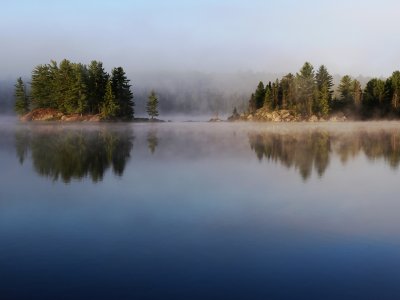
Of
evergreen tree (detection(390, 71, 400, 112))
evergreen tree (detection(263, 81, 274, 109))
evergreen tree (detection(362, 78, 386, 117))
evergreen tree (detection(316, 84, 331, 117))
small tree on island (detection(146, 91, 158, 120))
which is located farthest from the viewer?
evergreen tree (detection(263, 81, 274, 109))

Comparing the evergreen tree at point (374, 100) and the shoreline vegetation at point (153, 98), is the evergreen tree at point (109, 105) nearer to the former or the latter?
the shoreline vegetation at point (153, 98)

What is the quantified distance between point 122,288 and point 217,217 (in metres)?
7.45

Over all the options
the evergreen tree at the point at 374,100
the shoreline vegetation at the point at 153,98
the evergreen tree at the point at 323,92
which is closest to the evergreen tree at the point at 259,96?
the shoreline vegetation at the point at 153,98

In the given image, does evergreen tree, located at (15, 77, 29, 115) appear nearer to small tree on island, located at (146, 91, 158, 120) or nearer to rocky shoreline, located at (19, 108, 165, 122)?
rocky shoreline, located at (19, 108, 165, 122)

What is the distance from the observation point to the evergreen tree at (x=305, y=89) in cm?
17462

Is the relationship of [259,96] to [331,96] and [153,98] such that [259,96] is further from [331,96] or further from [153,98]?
[153,98]

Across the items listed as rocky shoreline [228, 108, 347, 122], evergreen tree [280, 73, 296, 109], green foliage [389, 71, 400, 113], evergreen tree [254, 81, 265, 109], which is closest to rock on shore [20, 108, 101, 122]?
rocky shoreline [228, 108, 347, 122]

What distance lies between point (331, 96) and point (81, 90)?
10518 centimetres

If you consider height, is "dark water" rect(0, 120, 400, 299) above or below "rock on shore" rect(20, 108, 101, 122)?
below

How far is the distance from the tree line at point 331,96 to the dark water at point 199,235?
5878 inches

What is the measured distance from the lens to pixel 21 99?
162m

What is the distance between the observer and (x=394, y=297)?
33.3 ft

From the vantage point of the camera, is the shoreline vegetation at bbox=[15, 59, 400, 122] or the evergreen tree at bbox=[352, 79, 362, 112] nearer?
the shoreline vegetation at bbox=[15, 59, 400, 122]

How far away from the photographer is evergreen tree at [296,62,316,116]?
17462 centimetres
